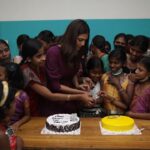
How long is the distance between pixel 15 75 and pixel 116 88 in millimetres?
843

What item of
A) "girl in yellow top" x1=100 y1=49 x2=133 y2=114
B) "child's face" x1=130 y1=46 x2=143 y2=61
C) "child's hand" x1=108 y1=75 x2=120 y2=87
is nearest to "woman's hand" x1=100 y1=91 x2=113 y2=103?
"girl in yellow top" x1=100 y1=49 x2=133 y2=114

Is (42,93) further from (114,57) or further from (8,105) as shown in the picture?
(114,57)

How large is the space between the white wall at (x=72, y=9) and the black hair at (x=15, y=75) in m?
2.46

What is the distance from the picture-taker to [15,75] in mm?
2041

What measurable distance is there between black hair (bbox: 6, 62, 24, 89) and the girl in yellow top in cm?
67

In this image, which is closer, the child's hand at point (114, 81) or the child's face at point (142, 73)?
the child's face at point (142, 73)

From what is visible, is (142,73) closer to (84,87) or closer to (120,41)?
(84,87)

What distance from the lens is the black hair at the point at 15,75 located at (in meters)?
Answer: 2.01

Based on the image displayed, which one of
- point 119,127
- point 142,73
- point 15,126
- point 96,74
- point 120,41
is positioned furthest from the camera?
point 120,41

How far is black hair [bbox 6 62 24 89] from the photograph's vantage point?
6.59 feet

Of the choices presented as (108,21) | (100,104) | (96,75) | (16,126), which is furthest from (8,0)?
(16,126)

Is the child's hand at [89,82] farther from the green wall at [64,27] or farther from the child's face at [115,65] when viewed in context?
the green wall at [64,27]

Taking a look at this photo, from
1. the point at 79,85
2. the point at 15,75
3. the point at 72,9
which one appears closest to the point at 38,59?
the point at 15,75

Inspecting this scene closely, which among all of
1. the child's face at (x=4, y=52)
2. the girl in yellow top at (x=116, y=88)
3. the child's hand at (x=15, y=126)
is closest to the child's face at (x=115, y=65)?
the girl in yellow top at (x=116, y=88)
